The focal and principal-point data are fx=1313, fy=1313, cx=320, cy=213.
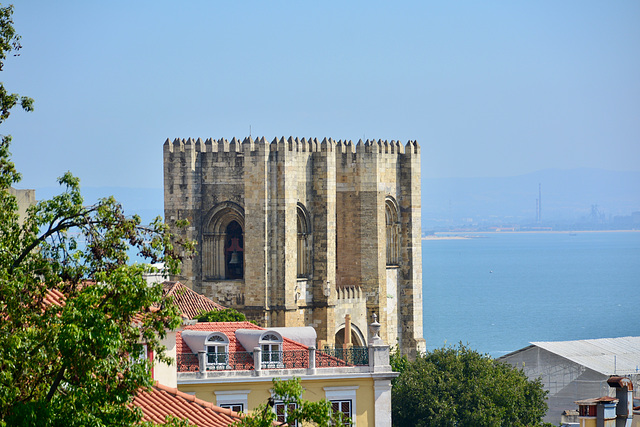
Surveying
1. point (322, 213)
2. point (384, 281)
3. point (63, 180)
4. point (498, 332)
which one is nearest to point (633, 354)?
point (384, 281)

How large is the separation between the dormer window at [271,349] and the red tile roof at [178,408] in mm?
7968

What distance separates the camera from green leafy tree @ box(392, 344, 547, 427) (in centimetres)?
4728

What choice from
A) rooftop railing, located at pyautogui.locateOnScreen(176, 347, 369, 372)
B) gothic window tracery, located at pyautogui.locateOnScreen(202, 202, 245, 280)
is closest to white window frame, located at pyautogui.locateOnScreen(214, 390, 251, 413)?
rooftop railing, located at pyautogui.locateOnScreen(176, 347, 369, 372)

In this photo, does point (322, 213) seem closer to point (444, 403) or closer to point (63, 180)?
point (444, 403)

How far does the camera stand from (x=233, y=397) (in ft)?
106

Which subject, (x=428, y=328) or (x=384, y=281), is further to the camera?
(x=428, y=328)

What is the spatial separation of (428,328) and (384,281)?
9448 cm

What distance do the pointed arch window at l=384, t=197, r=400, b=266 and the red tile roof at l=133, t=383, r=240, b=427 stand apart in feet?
134

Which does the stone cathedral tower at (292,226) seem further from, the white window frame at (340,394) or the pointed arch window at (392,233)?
the white window frame at (340,394)

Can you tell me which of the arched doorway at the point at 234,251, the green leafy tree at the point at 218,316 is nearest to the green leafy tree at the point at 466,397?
the green leafy tree at the point at 218,316

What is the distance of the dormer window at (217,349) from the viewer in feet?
108

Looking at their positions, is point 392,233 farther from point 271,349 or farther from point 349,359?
point 271,349

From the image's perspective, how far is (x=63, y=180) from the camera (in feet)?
62.5

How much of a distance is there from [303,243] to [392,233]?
720 cm
